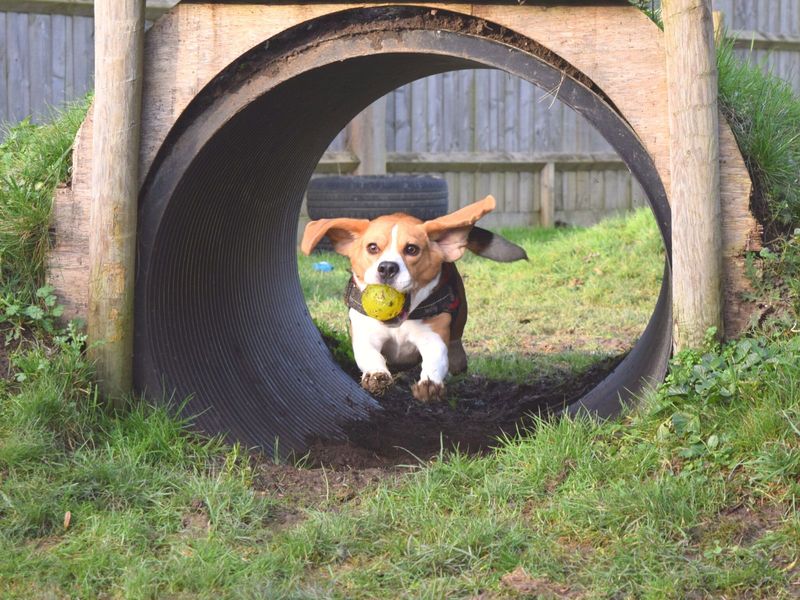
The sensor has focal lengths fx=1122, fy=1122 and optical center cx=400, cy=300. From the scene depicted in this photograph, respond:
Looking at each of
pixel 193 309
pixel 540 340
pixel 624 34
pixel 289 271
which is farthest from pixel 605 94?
pixel 540 340

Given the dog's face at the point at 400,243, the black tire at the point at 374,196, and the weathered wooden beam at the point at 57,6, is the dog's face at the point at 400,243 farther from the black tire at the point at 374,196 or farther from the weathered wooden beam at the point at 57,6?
the black tire at the point at 374,196

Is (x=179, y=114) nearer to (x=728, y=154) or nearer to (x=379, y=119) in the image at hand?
(x=728, y=154)

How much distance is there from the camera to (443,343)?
5.58m

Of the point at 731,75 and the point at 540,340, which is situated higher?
the point at 731,75

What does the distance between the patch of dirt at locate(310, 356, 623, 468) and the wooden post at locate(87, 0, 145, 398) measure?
Result: 108cm

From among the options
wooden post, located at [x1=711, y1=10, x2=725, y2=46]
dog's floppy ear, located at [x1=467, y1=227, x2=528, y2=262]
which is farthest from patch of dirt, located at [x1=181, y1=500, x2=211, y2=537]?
wooden post, located at [x1=711, y1=10, x2=725, y2=46]

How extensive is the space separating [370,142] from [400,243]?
Answer: 7853mm

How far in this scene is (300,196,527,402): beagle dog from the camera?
534cm

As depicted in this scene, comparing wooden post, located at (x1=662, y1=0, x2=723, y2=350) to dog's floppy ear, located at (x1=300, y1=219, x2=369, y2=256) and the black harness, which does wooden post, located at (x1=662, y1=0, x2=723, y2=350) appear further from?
dog's floppy ear, located at (x1=300, y1=219, x2=369, y2=256)

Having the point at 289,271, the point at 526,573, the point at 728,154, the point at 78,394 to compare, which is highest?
the point at 728,154

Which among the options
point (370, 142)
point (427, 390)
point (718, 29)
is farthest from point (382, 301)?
point (370, 142)

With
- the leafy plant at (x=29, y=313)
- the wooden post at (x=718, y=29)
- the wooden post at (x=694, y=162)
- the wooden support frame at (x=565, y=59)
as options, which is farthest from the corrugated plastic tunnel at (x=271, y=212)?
the wooden post at (x=718, y=29)

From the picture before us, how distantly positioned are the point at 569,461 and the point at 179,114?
88.4 inches

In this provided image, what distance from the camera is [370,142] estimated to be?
43.0 ft
